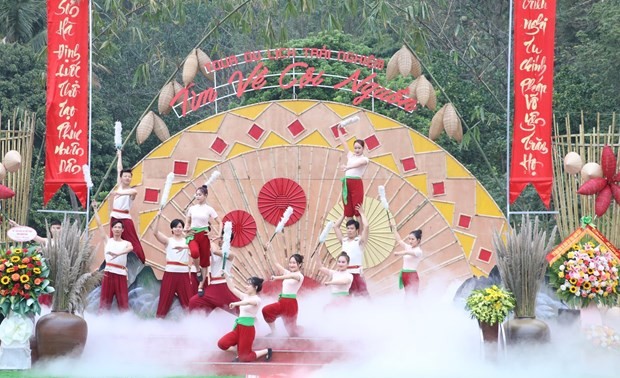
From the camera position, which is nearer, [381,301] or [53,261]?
[53,261]

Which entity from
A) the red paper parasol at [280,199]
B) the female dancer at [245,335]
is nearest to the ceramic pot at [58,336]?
the female dancer at [245,335]

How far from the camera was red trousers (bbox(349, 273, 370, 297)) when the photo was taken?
12586mm

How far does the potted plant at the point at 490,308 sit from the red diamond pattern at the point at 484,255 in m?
2.27

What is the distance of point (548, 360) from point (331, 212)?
129 inches

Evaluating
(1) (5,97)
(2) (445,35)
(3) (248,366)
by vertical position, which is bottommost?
(3) (248,366)

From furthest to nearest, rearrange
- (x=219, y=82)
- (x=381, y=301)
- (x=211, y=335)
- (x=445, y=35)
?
1. (x=219, y=82)
2. (x=445, y=35)
3. (x=381, y=301)
4. (x=211, y=335)

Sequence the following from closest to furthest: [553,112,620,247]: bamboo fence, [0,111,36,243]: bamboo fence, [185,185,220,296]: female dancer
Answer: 1. [185,185,220,296]: female dancer
2. [553,112,620,247]: bamboo fence
3. [0,111,36,243]: bamboo fence

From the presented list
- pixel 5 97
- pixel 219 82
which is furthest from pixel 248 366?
pixel 219 82

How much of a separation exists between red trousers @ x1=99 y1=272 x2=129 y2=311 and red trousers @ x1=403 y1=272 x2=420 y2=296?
2738 millimetres

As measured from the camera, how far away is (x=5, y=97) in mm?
20375

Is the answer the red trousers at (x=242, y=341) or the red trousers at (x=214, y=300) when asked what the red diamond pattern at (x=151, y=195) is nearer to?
the red trousers at (x=214, y=300)

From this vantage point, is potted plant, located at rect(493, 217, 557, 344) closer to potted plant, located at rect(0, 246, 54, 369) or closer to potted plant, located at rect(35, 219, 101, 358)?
potted plant, located at rect(35, 219, 101, 358)

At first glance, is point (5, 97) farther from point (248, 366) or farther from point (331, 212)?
point (248, 366)

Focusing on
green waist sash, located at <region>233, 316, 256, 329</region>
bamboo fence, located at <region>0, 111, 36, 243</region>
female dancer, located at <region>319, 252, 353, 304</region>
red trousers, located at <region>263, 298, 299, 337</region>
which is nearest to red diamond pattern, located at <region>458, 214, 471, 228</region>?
female dancer, located at <region>319, 252, 353, 304</region>
